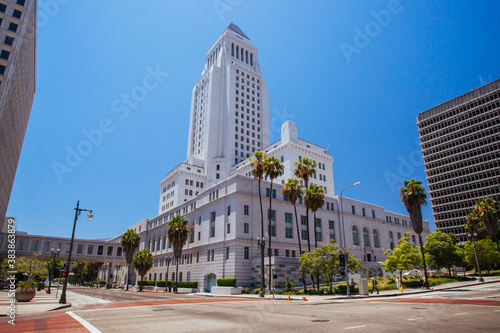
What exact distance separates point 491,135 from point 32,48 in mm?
141647

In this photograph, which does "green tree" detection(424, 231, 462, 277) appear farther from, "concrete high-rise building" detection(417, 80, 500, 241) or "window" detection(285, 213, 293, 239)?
"concrete high-rise building" detection(417, 80, 500, 241)

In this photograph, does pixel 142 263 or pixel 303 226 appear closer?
pixel 303 226

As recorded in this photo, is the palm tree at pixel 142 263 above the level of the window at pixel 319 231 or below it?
below

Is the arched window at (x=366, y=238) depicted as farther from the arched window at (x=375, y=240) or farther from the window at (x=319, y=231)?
the window at (x=319, y=231)

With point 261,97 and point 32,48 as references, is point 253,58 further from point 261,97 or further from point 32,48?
point 32,48

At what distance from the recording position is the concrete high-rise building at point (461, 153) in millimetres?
108188

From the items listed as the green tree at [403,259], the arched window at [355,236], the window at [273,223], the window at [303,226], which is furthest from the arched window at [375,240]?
the window at [273,223]

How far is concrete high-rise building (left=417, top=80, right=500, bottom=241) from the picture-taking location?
10819 centimetres

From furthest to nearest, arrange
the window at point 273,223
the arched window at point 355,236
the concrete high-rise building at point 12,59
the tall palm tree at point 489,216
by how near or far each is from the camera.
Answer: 1. the arched window at point 355,236
2. the tall palm tree at point 489,216
3. the concrete high-rise building at point 12,59
4. the window at point 273,223

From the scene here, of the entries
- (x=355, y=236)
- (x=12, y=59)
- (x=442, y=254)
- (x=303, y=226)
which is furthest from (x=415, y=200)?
(x=12, y=59)

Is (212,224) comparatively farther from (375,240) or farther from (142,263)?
(375,240)

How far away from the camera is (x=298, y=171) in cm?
4806

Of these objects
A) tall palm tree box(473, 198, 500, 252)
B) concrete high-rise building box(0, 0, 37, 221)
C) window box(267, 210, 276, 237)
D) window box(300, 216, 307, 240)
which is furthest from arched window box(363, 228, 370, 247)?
concrete high-rise building box(0, 0, 37, 221)

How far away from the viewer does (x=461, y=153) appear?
379 feet
